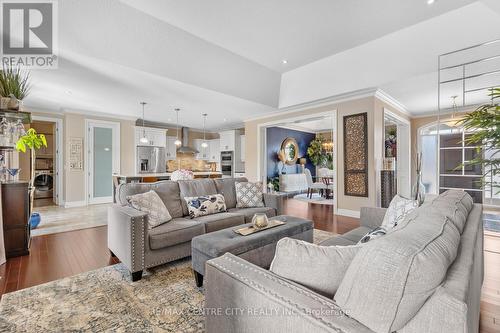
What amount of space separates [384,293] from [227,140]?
852 centimetres

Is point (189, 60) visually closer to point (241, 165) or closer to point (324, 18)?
point (324, 18)

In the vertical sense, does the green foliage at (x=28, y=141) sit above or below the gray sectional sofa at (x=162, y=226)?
above

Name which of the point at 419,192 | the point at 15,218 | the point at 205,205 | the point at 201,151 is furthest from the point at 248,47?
the point at 201,151

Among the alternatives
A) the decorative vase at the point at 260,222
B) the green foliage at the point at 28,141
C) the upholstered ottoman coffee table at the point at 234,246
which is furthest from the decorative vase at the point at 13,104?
the decorative vase at the point at 260,222

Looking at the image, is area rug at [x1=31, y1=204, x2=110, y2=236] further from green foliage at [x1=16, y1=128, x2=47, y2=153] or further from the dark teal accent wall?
the dark teal accent wall

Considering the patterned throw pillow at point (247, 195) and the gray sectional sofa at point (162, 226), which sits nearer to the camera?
the gray sectional sofa at point (162, 226)

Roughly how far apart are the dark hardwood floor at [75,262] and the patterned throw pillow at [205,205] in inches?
41.4

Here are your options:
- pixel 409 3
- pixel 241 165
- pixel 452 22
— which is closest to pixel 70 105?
pixel 241 165

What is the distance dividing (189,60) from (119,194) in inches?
94.5

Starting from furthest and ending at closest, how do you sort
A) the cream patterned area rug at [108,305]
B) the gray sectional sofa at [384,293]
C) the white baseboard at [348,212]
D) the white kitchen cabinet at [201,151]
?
the white kitchen cabinet at [201,151] < the white baseboard at [348,212] < the cream patterned area rug at [108,305] < the gray sectional sofa at [384,293]

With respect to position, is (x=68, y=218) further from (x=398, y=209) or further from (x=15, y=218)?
(x=398, y=209)

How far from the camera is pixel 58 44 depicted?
122 inches

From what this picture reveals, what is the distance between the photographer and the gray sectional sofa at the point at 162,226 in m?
2.24

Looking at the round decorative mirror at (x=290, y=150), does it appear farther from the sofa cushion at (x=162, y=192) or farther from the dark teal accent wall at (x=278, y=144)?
the sofa cushion at (x=162, y=192)
